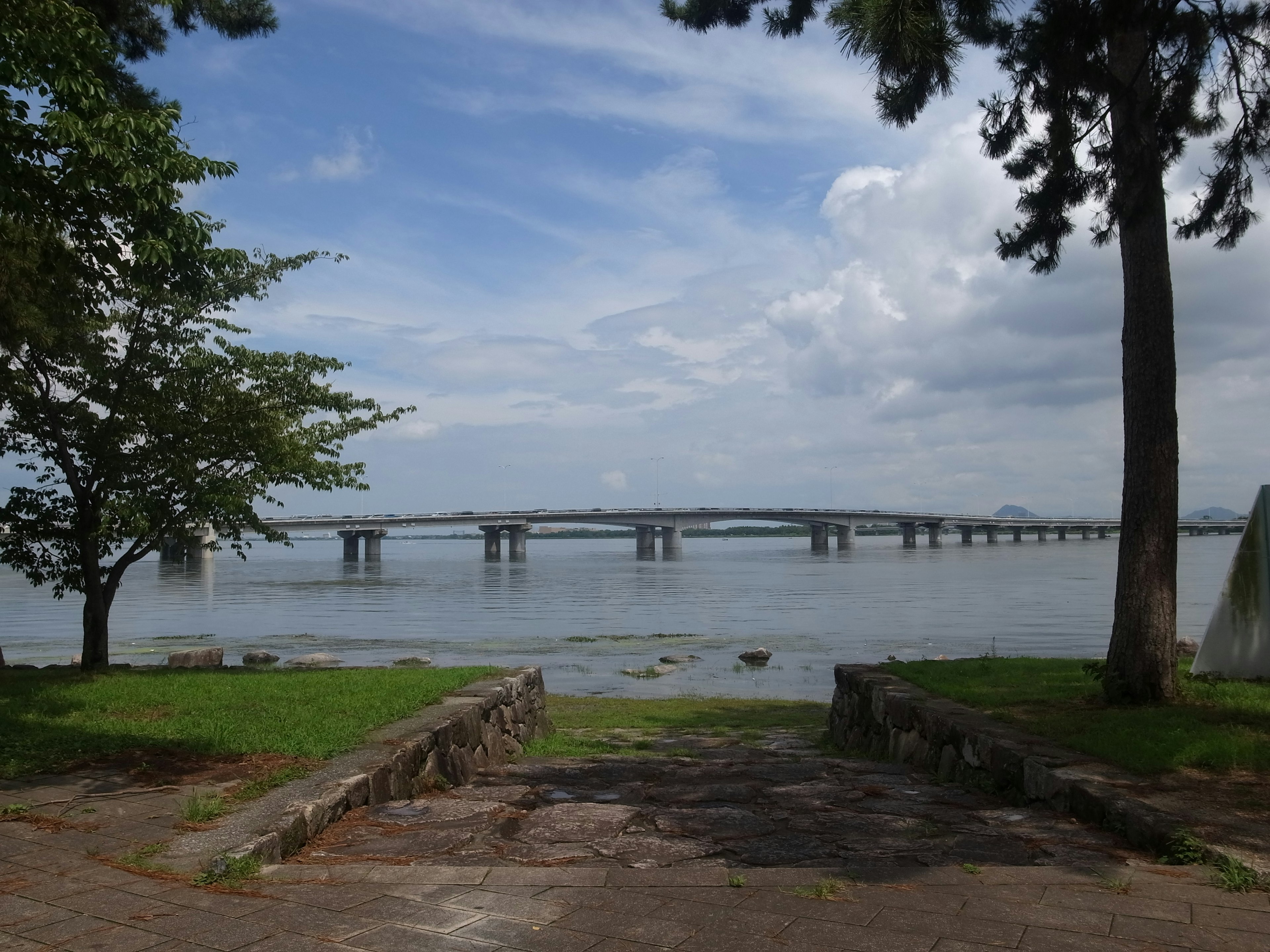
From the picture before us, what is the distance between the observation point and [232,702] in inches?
335

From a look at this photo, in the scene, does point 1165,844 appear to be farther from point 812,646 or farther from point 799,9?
point 812,646

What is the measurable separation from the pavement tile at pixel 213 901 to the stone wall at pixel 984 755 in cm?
405

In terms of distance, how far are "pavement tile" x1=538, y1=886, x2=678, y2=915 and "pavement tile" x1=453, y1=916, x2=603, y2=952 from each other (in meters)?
0.24

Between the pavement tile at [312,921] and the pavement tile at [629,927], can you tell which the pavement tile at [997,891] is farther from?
the pavement tile at [312,921]

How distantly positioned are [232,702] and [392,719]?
181cm

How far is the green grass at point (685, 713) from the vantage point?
12.9 m

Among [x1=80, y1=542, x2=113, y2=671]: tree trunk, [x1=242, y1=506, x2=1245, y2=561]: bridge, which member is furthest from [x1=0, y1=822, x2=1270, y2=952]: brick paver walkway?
[x1=242, y1=506, x2=1245, y2=561]: bridge

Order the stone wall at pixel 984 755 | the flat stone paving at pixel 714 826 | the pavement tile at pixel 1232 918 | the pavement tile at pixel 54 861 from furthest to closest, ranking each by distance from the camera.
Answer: the stone wall at pixel 984 755, the flat stone paving at pixel 714 826, the pavement tile at pixel 54 861, the pavement tile at pixel 1232 918

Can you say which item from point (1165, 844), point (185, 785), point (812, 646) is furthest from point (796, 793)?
point (812, 646)

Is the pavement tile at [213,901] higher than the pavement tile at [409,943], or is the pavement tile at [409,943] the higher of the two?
the pavement tile at [409,943]

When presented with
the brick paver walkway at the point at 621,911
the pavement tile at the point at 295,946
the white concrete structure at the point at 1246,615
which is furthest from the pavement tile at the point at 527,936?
the white concrete structure at the point at 1246,615

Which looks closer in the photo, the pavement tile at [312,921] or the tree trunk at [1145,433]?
the pavement tile at [312,921]

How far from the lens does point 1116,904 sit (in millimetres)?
3656

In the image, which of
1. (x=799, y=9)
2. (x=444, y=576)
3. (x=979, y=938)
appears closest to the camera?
(x=979, y=938)
